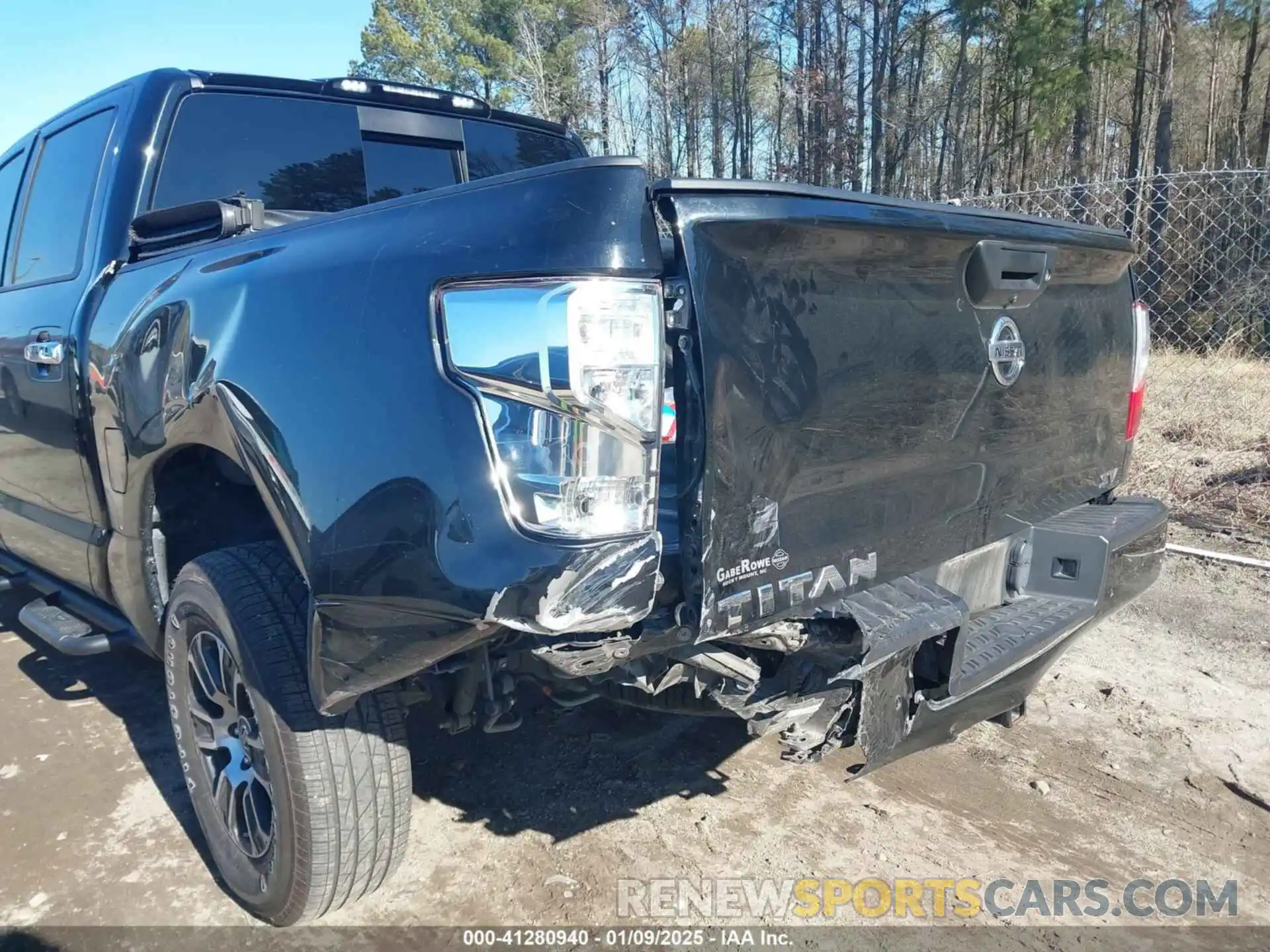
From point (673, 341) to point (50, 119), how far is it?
3224 millimetres

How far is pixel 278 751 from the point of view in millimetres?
2041

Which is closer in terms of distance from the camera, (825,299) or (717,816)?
(825,299)

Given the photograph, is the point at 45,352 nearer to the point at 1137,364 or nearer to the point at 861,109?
the point at 1137,364

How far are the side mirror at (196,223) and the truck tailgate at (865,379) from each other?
58.7 inches

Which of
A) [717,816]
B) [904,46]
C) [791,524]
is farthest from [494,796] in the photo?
[904,46]

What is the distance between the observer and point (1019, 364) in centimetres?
230

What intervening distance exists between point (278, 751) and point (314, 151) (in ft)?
7.62

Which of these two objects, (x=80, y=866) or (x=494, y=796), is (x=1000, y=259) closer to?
(x=494, y=796)

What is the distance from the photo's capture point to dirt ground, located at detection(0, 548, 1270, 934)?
248 cm

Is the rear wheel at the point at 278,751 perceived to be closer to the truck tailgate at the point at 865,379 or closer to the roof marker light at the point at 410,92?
the truck tailgate at the point at 865,379

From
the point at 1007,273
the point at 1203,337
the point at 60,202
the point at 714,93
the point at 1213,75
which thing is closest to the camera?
the point at 1007,273

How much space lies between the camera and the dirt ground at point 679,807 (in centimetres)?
248

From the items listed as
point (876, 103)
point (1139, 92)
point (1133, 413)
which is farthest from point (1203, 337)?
point (876, 103)

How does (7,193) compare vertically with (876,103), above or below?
below
